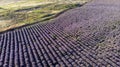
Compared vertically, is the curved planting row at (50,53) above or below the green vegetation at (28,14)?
above

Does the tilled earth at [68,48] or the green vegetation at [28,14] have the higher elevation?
the tilled earth at [68,48]

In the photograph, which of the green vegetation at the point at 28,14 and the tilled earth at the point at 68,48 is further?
the green vegetation at the point at 28,14

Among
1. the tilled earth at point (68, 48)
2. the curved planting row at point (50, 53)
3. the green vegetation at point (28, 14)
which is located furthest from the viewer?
the green vegetation at point (28, 14)

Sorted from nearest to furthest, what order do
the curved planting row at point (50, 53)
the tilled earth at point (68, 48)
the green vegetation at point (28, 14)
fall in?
the curved planting row at point (50, 53) → the tilled earth at point (68, 48) → the green vegetation at point (28, 14)

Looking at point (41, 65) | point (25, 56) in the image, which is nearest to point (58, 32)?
point (25, 56)

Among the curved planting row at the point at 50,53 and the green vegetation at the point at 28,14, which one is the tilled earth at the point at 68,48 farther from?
the green vegetation at the point at 28,14

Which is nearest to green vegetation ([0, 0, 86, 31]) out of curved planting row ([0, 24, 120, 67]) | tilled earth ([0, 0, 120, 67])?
tilled earth ([0, 0, 120, 67])

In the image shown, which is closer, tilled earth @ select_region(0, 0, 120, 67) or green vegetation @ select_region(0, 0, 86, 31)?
tilled earth @ select_region(0, 0, 120, 67)

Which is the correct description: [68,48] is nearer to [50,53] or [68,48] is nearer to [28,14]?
[50,53]

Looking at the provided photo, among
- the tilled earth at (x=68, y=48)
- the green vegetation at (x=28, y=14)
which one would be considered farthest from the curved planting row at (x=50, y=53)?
the green vegetation at (x=28, y=14)

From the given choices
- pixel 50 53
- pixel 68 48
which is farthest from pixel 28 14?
pixel 50 53

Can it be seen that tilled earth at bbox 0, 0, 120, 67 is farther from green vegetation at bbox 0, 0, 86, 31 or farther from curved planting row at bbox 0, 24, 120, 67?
green vegetation at bbox 0, 0, 86, 31
